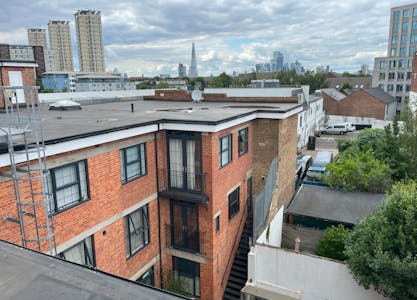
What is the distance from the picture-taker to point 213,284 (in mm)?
12359

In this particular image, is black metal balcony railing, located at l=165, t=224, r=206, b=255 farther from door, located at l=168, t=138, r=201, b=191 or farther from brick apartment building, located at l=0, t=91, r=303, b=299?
door, located at l=168, t=138, r=201, b=191

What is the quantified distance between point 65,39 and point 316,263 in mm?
196598

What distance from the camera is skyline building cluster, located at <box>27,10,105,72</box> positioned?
168875 mm

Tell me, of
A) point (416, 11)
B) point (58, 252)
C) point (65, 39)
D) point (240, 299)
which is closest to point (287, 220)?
point (240, 299)

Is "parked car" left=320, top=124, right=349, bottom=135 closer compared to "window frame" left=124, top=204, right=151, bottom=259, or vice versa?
"window frame" left=124, top=204, right=151, bottom=259

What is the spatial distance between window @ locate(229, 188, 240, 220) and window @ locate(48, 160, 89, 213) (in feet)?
20.8

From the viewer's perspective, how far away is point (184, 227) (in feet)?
40.7

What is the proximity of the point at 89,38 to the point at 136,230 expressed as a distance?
7106 inches

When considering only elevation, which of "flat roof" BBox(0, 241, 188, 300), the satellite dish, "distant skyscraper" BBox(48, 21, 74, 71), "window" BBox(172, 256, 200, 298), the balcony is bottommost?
"window" BBox(172, 256, 200, 298)

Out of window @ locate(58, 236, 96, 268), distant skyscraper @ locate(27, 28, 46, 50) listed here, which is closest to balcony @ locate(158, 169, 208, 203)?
window @ locate(58, 236, 96, 268)

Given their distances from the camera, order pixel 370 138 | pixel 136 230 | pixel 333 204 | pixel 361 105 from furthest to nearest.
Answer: pixel 361 105, pixel 370 138, pixel 333 204, pixel 136 230

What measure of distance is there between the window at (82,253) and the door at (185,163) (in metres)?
3.73

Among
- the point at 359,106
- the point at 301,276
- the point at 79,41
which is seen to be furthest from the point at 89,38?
the point at 301,276

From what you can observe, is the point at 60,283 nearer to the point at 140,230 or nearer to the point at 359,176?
the point at 140,230
